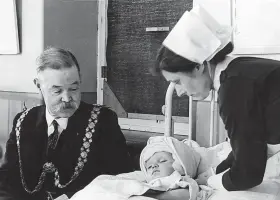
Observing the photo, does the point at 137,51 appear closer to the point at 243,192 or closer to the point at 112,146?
the point at 112,146

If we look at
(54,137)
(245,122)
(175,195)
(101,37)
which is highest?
(101,37)

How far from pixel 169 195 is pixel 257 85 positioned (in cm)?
43

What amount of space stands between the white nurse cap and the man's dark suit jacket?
0.52 metres

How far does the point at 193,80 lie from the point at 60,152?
0.63 metres

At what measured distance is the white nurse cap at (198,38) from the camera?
40.7 inches

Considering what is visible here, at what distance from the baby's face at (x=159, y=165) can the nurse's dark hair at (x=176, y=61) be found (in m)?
0.36

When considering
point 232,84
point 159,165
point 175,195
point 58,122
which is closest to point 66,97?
point 58,122

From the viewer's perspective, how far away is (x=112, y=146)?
146cm

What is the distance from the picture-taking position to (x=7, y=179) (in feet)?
4.79

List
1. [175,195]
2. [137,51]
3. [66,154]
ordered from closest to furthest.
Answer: [175,195] → [66,154] → [137,51]

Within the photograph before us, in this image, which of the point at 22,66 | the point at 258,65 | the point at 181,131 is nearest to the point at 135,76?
the point at 181,131

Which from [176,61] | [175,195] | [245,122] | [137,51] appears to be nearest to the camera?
[245,122]

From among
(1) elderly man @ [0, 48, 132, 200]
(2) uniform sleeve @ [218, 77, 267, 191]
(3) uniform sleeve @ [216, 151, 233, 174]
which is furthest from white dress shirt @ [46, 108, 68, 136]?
(2) uniform sleeve @ [218, 77, 267, 191]

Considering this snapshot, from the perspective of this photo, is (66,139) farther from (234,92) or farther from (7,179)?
(234,92)
